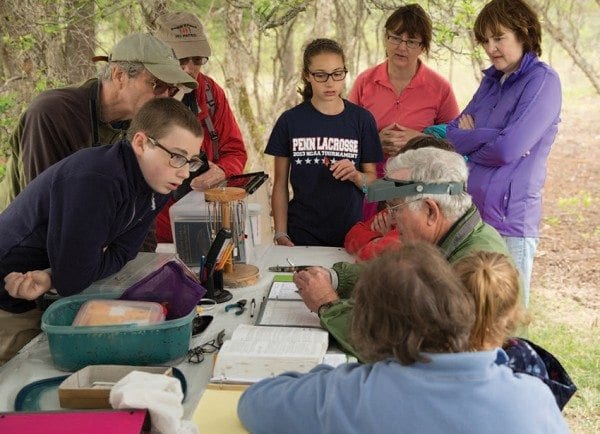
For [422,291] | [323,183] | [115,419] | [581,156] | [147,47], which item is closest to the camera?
[422,291]

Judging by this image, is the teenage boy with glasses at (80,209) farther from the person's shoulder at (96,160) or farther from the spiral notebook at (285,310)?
the spiral notebook at (285,310)

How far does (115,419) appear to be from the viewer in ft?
4.65

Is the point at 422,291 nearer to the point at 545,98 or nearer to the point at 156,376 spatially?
the point at 156,376

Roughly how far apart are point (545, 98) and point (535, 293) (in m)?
3.02

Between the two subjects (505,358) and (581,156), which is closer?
(505,358)

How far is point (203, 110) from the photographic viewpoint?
11.4ft

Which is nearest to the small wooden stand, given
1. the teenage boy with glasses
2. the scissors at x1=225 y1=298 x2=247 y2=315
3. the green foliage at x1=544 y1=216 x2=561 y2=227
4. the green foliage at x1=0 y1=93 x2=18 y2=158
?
the scissors at x1=225 y1=298 x2=247 y2=315

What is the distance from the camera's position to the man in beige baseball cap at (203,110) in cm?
329

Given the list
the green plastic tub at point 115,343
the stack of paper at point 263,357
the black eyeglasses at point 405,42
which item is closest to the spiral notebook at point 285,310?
the stack of paper at point 263,357

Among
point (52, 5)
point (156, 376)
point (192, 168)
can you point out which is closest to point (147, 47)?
point (192, 168)

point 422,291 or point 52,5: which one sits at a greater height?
point 52,5

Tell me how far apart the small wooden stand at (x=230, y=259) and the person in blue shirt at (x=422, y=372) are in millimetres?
1256

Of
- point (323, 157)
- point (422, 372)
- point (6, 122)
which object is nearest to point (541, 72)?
point (323, 157)

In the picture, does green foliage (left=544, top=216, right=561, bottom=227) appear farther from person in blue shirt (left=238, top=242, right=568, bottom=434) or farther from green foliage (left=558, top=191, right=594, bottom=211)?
person in blue shirt (left=238, top=242, right=568, bottom=434)
